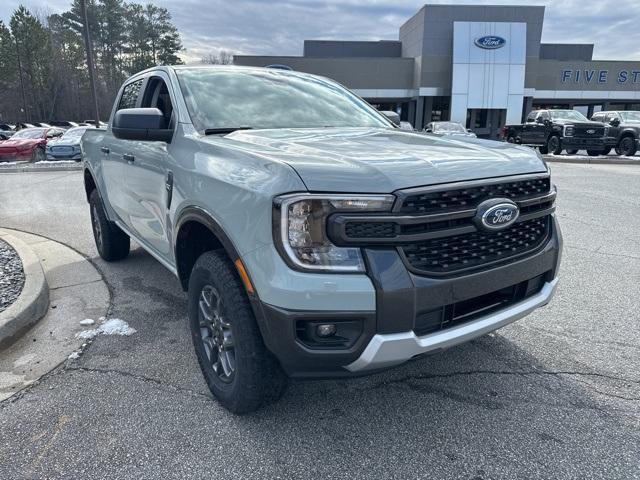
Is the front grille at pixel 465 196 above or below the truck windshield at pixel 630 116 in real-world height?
below

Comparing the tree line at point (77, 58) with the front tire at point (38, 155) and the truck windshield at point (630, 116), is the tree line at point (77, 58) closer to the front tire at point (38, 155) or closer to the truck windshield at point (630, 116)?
the front tire at point (38, 155)

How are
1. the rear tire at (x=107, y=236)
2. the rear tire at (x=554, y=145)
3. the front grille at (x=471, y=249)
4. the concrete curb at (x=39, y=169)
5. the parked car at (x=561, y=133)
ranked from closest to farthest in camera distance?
the front grille at (x=471, y=249), the rear tire at (x=107, y=236), the concrete curb at (x=39, y=169), the parked car at (x=561, y=133), the rear tire at (x=554, y=145)

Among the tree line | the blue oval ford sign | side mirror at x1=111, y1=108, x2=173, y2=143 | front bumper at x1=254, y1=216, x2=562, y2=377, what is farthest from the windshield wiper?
the tree line

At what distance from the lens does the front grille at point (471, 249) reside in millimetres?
2152

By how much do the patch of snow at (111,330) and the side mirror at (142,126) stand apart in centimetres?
150

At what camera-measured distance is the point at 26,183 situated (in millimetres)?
13156

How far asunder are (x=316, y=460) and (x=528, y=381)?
1455mm

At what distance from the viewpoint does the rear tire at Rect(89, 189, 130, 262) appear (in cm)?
527

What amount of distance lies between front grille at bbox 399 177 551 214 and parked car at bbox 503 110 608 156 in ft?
61.7

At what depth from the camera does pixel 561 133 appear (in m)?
19.3

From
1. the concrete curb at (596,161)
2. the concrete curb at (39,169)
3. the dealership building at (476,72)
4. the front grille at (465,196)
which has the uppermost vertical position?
the dealership building at (476,72)

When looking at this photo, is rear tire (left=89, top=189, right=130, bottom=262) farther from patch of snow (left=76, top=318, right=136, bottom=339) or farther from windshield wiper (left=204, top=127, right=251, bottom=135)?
windshield wiper (left=204, top=127, right=251, bottom=135)

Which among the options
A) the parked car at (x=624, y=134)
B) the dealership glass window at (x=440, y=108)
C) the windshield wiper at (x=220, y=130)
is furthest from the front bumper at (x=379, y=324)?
the dealership glass window at (x=440, y=108)

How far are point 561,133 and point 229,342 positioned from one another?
66.1ft
